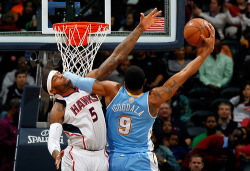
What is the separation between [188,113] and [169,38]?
9.70ft

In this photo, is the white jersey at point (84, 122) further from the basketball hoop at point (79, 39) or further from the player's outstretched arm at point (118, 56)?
the basketball hoop at point (79, 39)

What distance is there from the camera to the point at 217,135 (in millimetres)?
8016

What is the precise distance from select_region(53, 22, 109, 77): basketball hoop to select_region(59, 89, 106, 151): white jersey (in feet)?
3.20

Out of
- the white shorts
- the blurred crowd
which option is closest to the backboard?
the blurred crowd

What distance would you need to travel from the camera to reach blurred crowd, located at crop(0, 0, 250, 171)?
26.1ft

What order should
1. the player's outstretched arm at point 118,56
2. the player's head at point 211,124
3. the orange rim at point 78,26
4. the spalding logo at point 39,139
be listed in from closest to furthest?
1. the player's outstretched arm at point 118,56
2. the orange rim at point 78,26
3. the spalding logo at point 39,139
4. the player's head at point 211,124

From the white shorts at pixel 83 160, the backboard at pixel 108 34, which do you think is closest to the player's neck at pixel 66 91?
the white shorts at pixel 83 160

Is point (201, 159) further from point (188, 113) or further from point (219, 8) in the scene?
point (219, 8)

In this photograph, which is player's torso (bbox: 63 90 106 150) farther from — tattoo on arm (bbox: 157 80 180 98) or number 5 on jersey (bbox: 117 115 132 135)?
tattoo on arm (bbox: 157 80 180 98)

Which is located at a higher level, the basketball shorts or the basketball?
the basketball

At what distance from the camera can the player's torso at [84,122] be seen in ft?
16.5

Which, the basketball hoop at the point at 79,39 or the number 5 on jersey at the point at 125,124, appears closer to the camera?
the number 5 on jersey at the point at 125,124

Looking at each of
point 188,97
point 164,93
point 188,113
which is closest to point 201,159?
point 188,113

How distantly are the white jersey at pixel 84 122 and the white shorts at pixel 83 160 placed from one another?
6 cm
